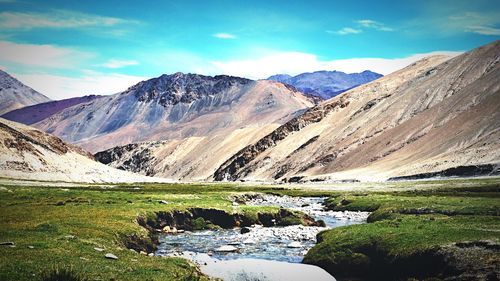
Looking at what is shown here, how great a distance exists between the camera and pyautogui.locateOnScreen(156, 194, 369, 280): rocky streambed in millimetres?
28047

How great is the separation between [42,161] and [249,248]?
4574 inches

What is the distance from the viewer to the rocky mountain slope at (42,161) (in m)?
121

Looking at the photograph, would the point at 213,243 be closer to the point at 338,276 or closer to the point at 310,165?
the point at 338,276

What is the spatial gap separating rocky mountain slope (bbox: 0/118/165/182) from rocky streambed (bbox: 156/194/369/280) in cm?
9347

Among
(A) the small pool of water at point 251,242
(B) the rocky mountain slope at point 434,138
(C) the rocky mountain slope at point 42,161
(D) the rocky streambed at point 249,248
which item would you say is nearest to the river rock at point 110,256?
(D) the rocky streambed at point 249,248

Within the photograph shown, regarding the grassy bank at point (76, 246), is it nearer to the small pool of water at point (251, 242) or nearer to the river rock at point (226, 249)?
the small pool of water at point (251, 242)

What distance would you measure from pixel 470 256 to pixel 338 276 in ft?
26.7

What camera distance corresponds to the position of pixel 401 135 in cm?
17688

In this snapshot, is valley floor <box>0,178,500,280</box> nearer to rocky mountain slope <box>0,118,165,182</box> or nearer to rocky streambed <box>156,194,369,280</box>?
rocky streambed <box>156,194,369,280</box>

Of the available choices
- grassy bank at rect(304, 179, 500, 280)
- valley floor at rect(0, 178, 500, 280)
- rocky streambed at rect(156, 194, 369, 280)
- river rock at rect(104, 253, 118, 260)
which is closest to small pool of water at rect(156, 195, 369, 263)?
rocky streambed at rect(156, 194, 369, 280)

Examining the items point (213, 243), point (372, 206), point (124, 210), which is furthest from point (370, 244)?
point (372, 206)

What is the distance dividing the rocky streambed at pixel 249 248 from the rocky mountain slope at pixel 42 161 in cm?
9347

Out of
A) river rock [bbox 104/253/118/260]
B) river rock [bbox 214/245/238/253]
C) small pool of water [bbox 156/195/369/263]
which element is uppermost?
river rock [bbox 104/253/118/260]

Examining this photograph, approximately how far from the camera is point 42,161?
13138 cm
